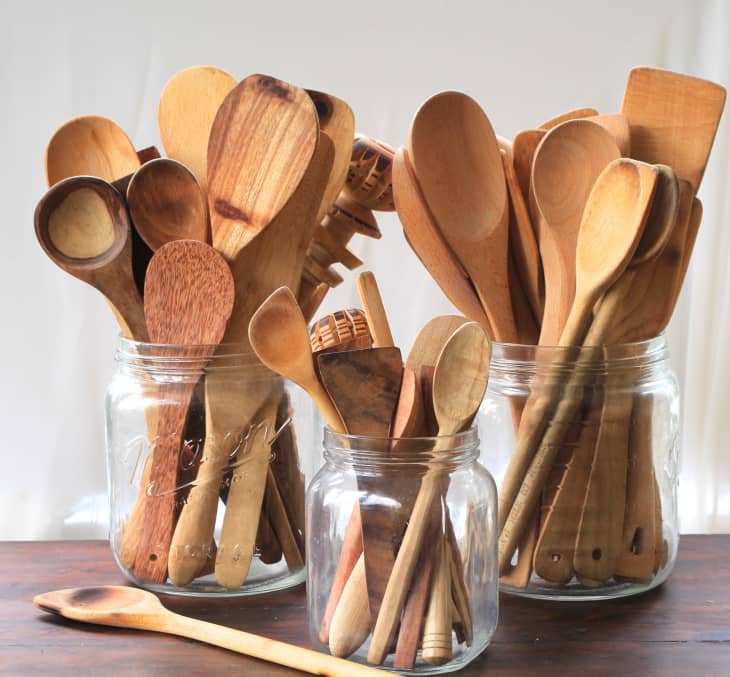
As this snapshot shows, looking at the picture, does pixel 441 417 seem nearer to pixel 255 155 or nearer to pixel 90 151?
pixel 255 155

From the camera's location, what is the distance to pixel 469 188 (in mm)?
646

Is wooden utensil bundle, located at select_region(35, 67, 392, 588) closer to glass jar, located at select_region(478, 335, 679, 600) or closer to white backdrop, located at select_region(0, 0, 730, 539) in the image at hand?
glass jar, located at select_region(478, 335, 679, 600)

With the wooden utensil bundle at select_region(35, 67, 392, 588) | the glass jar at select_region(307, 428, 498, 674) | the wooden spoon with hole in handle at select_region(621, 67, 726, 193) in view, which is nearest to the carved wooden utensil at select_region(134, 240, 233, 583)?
the wooden utensil bundle at select_region(35, 67, 392, 588)

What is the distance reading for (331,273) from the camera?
709 mm

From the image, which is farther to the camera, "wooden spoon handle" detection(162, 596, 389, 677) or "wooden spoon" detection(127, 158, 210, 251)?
"wooden spoon" detection(127, 158, 210, 251)

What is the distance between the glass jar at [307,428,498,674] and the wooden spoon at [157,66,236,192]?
0.27 m

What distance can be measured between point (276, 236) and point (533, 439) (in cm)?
21

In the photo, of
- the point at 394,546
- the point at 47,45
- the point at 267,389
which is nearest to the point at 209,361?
the point at 267,389

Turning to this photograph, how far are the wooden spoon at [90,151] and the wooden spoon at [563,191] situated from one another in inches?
11.4

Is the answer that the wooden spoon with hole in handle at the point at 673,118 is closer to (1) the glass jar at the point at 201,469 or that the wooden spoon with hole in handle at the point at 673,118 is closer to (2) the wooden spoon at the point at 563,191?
(2) the wooden spoon at the point at 563,191

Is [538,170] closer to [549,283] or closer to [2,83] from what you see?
[549,283]

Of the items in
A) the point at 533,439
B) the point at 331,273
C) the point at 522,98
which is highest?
the point at 522,98

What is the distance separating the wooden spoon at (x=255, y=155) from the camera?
0.62m

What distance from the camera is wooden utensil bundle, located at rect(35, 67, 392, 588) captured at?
620 millimetres
